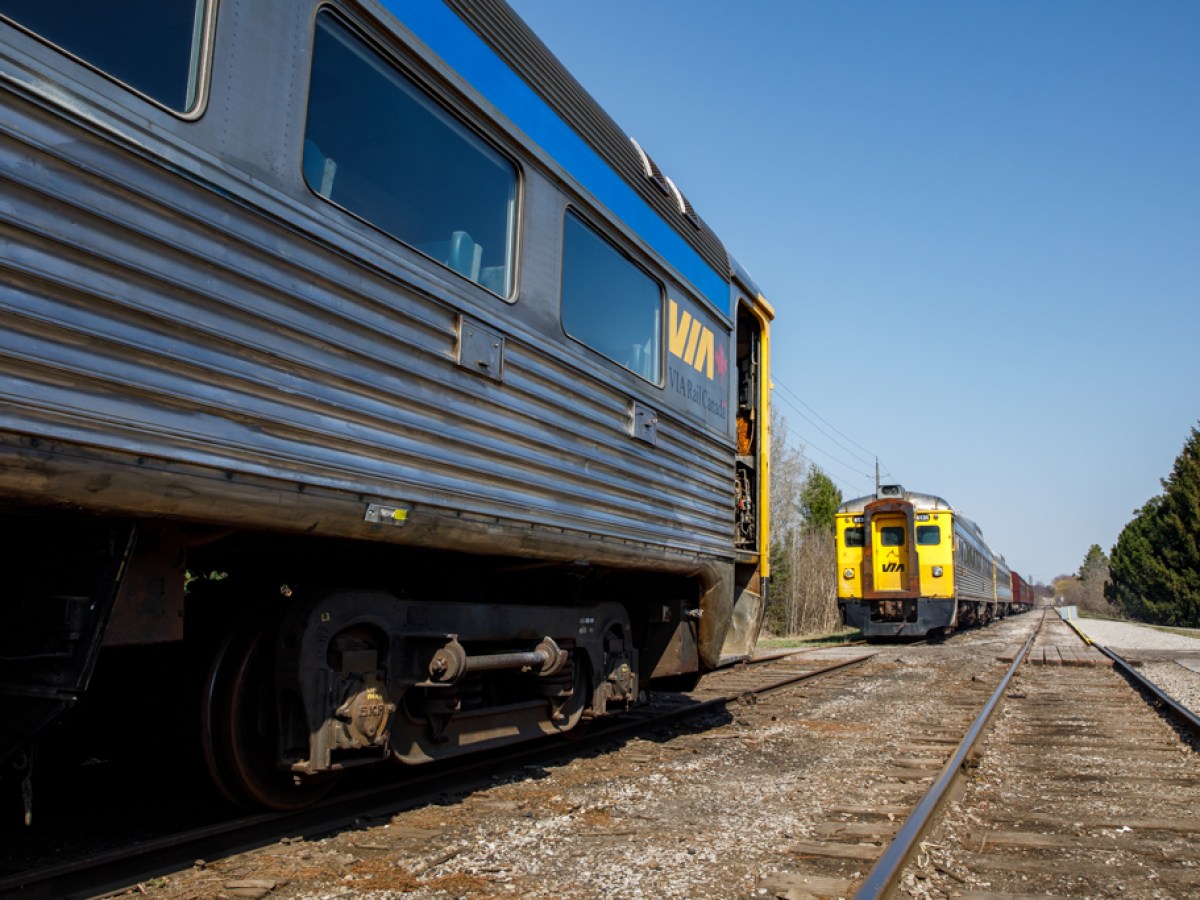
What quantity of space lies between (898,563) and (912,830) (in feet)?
56.9

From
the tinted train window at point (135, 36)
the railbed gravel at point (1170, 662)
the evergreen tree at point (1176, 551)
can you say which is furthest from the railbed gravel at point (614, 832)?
the evergreen tree at point (1176, 551)

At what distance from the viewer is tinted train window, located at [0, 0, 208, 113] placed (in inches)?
94.0

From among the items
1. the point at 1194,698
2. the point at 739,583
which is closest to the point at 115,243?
the point at 739,583

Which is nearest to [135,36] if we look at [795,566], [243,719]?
[243,719]

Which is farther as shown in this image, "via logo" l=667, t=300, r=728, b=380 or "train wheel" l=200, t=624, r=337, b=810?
"via logo" l=667, t=300, r=728, b=380

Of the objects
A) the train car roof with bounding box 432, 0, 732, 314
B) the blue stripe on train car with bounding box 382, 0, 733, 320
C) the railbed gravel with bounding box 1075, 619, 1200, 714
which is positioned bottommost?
the railbed gravel with bounding box 1075, 619, 1200, 714

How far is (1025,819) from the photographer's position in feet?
Answer: 14.8

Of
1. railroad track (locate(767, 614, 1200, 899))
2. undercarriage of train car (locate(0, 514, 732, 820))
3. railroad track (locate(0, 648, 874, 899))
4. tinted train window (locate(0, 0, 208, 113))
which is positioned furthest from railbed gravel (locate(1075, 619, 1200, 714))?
tinted train window (locate(0, 0, 208, 113))

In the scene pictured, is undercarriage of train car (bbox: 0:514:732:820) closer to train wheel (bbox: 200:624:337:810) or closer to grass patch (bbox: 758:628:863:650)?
train wheel (bbox: 200:624:337:810)

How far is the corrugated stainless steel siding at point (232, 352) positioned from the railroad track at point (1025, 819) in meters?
1.90

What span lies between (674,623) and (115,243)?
15.1 feet

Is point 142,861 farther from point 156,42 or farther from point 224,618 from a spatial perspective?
point 156,42

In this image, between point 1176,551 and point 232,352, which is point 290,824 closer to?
point 232,352

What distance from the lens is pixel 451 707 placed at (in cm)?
423
